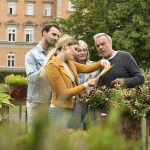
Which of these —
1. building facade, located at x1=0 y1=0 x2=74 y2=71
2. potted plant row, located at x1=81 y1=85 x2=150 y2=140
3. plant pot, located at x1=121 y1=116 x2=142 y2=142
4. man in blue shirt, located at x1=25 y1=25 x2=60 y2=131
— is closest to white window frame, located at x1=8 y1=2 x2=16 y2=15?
building facade, located at x1=0 y1=0 x2=74 y2=71

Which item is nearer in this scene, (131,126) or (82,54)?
(131,126)

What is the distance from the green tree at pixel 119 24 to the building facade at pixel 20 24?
23.2 meters

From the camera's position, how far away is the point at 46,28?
4.54 meters

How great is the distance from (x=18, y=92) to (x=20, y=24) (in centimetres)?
5437

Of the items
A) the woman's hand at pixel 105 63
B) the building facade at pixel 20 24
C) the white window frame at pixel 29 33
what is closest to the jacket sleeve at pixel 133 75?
the woman's hand at pixel 105 63

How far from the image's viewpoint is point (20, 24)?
6097 centimetres

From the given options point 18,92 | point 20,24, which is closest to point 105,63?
point 18,92

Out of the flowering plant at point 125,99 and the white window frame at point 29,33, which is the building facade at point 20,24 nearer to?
the white window frame at point 29,33

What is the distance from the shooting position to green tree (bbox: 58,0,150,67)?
113 ft

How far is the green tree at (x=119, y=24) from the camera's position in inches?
1357

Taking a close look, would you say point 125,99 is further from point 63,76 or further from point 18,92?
point 18,92

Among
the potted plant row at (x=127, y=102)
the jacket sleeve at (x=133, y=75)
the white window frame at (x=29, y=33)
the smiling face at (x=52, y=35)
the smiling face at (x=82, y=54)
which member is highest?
the smiling face at (x=52, y=35)

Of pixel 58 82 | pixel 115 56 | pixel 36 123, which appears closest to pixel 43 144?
pixel 36 123

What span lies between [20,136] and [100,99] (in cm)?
320
